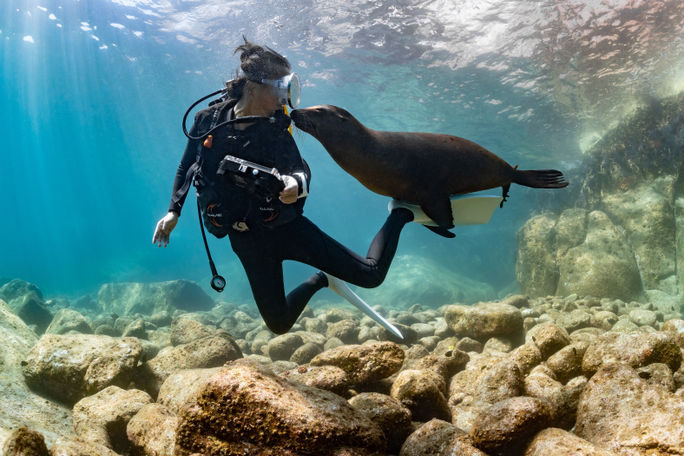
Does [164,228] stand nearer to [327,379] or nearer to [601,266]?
[327,379]

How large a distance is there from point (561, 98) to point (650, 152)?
689 cm

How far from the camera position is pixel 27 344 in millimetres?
4402

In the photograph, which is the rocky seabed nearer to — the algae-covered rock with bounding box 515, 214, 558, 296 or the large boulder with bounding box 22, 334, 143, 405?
the large boulder with bounding box 22, 334, 143, 405

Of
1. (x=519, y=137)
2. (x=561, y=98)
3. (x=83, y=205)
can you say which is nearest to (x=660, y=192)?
(x=561, y=98)

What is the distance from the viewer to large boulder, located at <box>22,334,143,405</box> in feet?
11.5

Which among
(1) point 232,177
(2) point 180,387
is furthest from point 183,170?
(2) point 180,387

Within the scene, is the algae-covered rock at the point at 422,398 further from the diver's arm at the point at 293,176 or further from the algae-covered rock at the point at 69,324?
the algae-covered rock at the point at 69,324

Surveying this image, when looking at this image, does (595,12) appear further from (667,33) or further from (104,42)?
(104,42)

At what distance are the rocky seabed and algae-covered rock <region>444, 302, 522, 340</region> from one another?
0.02 metres

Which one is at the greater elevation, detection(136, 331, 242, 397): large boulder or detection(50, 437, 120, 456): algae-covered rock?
detection(136, 331, 242, 397): large boulder

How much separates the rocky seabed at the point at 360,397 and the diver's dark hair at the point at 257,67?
7.65 ft

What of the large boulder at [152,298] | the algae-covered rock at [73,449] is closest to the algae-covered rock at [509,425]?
the algae-covered rock at [73,449]

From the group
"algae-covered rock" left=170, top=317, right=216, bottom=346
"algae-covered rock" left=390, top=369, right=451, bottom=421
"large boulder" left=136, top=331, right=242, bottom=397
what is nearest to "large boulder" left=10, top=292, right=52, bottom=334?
"algae-covered rock" left=170, top=317, right=216, bottom=346

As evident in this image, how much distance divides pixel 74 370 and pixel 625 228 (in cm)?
1388
